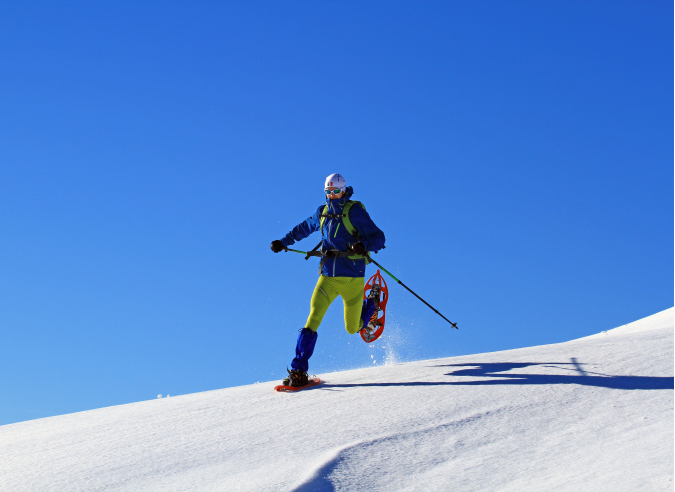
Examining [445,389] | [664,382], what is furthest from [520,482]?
[664,382]

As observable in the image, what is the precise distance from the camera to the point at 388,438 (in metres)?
4.50

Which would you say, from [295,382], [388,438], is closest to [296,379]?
[295,382]

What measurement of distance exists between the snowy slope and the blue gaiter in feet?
1.24

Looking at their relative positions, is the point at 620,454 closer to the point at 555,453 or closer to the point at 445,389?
the point at 555,453

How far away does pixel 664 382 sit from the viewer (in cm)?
577

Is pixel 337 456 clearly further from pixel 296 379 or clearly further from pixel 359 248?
pixel 359 248

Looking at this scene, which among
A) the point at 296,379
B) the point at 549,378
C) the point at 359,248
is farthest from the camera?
the point at 296,379

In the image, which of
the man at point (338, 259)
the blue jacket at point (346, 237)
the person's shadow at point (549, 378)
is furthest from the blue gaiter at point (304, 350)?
the blue jacket at point (346, 237)

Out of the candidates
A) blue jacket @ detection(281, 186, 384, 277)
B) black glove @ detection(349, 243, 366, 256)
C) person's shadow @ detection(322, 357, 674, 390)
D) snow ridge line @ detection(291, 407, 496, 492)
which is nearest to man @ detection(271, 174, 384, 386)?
blue jacket @ detection(281, 186, 384, 277)

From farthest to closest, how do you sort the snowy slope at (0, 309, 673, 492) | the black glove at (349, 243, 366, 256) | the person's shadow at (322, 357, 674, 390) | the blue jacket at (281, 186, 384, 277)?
the blue jacket at (281, 186, 384, 277), the black glove at (349, 243, 366, 256), the person's shadow at (322, 357, 674, 390), the snowy slope at (0, 309, 673, 492)

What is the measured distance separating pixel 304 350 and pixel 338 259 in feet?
3.80

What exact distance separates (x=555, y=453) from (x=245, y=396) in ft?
11.3

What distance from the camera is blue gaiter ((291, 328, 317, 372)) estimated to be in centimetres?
684

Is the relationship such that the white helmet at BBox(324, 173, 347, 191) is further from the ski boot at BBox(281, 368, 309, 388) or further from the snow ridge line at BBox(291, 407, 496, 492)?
the snow ridge line at BBox(291, 407, 496, 492)
